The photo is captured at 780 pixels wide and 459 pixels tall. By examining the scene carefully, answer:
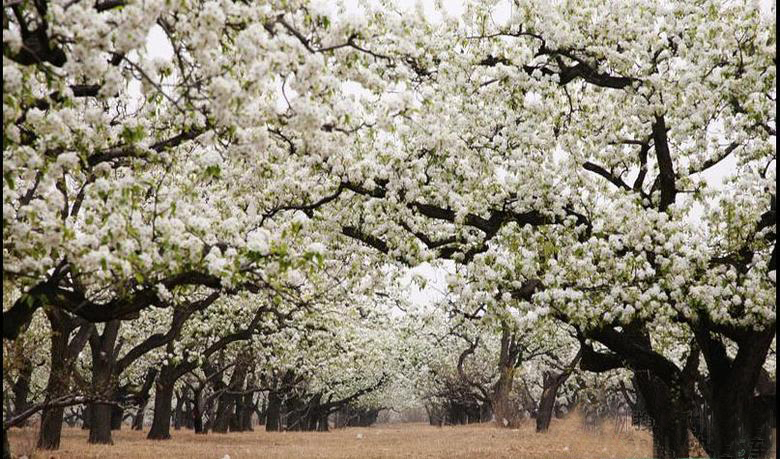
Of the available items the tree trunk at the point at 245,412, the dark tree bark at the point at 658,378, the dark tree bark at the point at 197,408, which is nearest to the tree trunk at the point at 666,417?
the dark tree bark at the point at 658,378

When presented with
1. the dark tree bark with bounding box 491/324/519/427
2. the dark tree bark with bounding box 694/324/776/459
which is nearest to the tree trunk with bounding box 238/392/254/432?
the dark tree bark with bounding box 491/324/519/427

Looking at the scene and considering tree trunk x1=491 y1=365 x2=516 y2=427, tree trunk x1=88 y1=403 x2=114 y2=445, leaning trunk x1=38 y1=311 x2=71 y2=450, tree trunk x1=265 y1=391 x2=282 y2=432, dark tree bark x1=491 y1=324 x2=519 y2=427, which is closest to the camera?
leaning trunk x1=38 y1=311 x2=71 y2=450

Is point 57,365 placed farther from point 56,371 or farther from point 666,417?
point 666,417

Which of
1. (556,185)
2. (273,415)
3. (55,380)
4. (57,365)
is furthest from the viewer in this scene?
(273,415)

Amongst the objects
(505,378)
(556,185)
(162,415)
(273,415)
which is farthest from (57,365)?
(273,415)

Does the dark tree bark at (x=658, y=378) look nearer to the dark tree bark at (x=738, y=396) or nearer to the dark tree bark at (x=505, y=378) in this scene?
the dark tree bark at (x=738, y=396)

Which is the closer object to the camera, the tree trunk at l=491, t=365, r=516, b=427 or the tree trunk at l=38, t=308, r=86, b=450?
the tree trunk at l=38, t=308, r=86, b=450

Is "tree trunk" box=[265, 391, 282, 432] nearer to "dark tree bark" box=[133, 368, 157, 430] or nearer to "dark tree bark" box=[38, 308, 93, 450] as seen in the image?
"dark tree bark" box=[133, 368, 157, 430]

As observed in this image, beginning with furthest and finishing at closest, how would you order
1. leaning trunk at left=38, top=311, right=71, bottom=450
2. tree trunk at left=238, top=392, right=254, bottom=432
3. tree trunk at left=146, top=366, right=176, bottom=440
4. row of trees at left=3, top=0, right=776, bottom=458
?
tree trunk at left=238, top=392, right=254, bottom=432 < tree trunk at left=146, top=366, right=176, bottom=440 < leaning trunk at left=38, top=311, right=71, bottom=450 < row of trees at left=3, top=0, right=776, bottom=458

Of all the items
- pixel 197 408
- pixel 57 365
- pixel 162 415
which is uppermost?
pixel 57 365

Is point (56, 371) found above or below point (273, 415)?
above

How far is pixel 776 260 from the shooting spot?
1334 centimetres

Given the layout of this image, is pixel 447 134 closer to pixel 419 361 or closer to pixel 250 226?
pixel 250 226

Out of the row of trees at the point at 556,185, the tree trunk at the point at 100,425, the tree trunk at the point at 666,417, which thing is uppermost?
the row of trees at the point at 556,185
